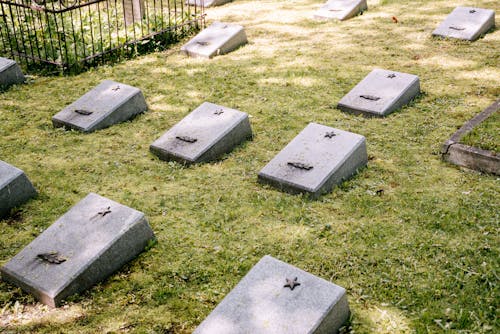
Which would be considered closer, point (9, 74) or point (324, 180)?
point (324, 180)

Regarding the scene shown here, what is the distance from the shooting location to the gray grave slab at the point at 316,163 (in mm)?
4723

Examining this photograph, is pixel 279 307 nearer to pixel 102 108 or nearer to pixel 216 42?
pixel 102 108

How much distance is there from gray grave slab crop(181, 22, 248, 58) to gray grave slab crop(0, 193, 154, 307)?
14.5 ft

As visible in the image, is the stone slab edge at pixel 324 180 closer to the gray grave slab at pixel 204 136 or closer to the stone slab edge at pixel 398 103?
the gray grave slab at pixel 204 136

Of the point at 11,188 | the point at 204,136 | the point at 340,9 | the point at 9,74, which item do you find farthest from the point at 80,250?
the point at 340,9

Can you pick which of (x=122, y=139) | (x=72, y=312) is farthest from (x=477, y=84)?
(x=72, y=312)

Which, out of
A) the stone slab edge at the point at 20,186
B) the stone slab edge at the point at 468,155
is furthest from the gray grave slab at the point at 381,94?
the stone slab edge at the point at 20,186

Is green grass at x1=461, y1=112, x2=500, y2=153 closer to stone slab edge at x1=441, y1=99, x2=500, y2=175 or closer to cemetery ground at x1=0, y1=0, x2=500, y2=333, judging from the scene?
stone slab edge at x1=441, y1=99, x2=500, y2=175

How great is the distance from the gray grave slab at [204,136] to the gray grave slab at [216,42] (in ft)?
8.33

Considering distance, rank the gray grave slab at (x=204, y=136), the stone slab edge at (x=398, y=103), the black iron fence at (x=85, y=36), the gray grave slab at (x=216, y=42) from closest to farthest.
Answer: the gray grave slab at (x=204, y=136), the stone slab edge at (x=398, y=103), the black iron fence at (x=85, y=36), the gray grave slab at (x=216, y=42)

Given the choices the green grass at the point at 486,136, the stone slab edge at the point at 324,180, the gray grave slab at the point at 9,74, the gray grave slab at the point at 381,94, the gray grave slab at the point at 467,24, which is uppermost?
the gray grave slab at the point at 467,24

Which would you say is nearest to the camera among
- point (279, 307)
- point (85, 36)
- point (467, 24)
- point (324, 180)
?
point (279, 307)

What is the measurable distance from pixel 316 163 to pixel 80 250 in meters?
2.21

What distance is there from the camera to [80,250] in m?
3.80
